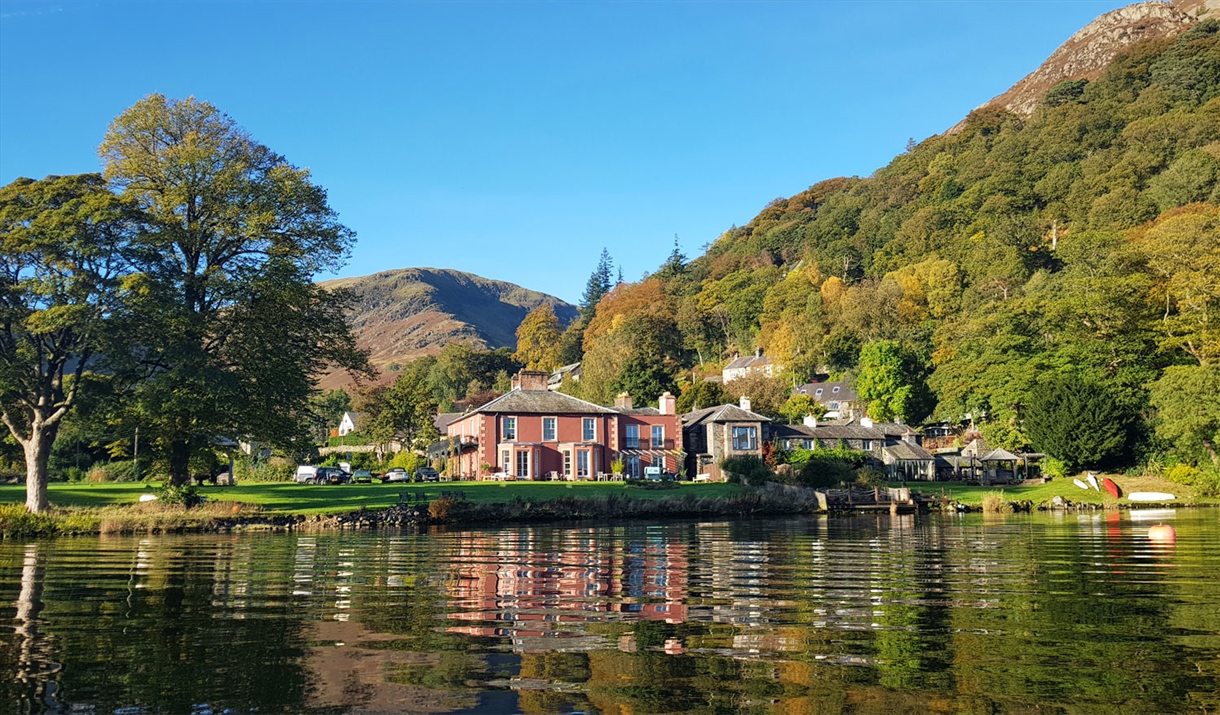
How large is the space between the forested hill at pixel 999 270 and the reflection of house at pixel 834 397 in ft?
16.6

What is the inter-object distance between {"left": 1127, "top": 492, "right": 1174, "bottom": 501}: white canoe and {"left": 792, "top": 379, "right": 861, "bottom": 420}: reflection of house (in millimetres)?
37500

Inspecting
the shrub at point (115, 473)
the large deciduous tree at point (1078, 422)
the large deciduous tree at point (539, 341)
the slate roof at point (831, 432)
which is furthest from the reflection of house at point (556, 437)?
the large deciduous tree at point (539, 341)

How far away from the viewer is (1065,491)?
59.5 metres

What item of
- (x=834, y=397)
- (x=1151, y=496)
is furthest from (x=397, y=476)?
(x=834, y=397)

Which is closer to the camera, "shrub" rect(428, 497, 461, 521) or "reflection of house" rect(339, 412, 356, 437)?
"shrub" rect(428, 497, 461, 521)

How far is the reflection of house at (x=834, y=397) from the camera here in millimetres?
96312

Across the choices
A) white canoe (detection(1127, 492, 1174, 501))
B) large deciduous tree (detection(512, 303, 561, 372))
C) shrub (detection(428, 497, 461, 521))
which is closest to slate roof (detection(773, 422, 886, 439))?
white canoe (detection(1127, 492, 1174, 501))

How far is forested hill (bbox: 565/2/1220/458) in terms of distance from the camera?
67.6 meters

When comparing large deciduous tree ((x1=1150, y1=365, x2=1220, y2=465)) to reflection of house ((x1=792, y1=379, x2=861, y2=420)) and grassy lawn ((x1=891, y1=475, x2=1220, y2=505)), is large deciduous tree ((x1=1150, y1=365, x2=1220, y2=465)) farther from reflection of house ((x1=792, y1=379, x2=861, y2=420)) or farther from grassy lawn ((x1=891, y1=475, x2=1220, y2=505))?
reflection of house ((x1=792, y1=379, x2=861, y2=420))

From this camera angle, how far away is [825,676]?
8938 millimetres

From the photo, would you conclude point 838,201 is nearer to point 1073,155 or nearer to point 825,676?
point 1073,155

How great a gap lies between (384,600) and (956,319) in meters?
93.7

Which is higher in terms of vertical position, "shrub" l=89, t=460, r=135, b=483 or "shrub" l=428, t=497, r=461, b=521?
"shrub" l=89, t=460, r=135, b=483

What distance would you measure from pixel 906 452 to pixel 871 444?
2876mm
